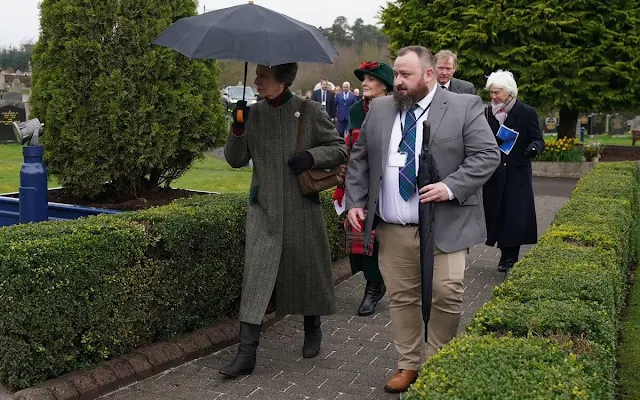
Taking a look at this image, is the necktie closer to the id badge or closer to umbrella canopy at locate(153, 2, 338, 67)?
the id badge

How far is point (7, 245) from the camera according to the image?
4199mm

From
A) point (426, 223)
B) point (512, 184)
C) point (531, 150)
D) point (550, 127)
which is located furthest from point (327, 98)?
point (550, 127)

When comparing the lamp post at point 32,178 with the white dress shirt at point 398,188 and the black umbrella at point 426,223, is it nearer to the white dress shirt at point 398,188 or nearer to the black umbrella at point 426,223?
the white dress shirt at point 398,188

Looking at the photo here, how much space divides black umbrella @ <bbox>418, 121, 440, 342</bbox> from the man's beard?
0.16 meters

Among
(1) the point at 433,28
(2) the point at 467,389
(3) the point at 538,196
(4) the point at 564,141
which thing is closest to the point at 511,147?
(2) the point at 467,389

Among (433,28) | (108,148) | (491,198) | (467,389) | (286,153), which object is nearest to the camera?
(467,389)

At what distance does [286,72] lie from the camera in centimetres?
517

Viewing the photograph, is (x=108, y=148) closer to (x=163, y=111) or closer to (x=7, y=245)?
(x=163, y=111)

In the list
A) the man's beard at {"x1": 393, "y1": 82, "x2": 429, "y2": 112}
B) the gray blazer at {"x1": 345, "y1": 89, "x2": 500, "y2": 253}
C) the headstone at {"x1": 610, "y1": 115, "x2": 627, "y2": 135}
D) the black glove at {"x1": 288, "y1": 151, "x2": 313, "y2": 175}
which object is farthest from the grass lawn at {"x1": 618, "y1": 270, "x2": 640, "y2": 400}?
the headstone at {"x1": 610, "y1": 115, "x2": 627, "y2": 135}

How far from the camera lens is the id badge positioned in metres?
4.48

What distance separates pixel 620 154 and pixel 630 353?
19.9 meters

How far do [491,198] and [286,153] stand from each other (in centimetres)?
334

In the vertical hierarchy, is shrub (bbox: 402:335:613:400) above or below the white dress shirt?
below

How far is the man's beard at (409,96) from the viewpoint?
4.46 metres
